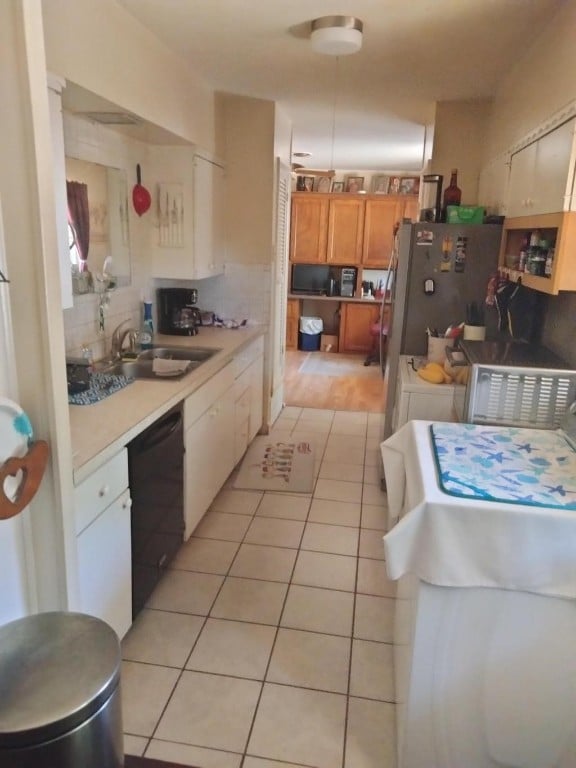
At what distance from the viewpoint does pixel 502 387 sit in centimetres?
221

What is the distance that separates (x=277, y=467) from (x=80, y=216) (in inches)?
78.2

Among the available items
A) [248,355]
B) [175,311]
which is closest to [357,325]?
[248,355]

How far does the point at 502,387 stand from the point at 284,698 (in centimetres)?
138

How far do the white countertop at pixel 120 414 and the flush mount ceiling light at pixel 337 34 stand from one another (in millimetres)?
1566

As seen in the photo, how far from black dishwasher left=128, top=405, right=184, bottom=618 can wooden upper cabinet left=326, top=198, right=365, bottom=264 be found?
5.44 metres

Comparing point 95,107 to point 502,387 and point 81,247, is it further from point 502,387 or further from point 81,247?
point 502,387

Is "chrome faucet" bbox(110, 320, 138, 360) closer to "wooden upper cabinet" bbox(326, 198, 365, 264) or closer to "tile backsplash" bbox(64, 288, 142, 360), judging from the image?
"tile backsplash" bbox(64, 288, 142, 360)

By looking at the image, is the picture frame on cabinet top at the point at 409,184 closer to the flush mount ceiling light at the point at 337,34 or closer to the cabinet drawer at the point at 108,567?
the flush mount ceiling light at the point at 337,34

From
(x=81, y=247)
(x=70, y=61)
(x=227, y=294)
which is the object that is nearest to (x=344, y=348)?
(x=227, y=294)

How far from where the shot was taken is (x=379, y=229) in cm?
728

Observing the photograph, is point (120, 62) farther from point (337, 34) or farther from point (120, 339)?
point (120, 339)

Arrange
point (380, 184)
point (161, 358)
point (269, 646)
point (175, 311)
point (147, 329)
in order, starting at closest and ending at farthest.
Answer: point (269, 646), point (161, 358), point (147, 329), point (175, 311), point (380, 184)

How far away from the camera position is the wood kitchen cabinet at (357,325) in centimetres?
743

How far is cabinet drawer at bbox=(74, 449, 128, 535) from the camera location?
1.67 metres
